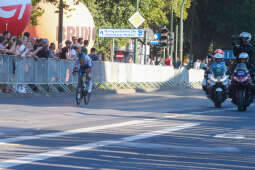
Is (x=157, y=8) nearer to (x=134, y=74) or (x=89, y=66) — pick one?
(x=134, y=74)

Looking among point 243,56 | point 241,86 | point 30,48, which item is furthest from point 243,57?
point 30,48

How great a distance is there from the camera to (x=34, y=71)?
23641 millimetres

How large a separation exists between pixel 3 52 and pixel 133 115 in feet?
23.9

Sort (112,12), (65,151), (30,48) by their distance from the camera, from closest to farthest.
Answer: (65,151) → (30,48) → (112,12)

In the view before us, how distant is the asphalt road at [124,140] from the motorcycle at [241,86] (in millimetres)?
2067

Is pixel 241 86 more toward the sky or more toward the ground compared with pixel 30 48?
more toward the ground

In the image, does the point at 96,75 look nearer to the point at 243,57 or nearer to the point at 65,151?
the point at 243,57

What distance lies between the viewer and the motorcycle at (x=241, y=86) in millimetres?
18359

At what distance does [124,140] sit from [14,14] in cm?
1369

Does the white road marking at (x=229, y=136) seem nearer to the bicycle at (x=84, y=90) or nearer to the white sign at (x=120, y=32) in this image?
the bicycle at (x=84, y=90)

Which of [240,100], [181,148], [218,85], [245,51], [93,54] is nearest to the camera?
[181,148]

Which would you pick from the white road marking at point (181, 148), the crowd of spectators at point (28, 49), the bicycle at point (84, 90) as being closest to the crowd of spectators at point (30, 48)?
the crowd of spectators at point (28, 49)

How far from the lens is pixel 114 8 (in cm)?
5119

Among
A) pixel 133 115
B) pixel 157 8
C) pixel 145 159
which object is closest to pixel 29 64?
pixel 133 115
